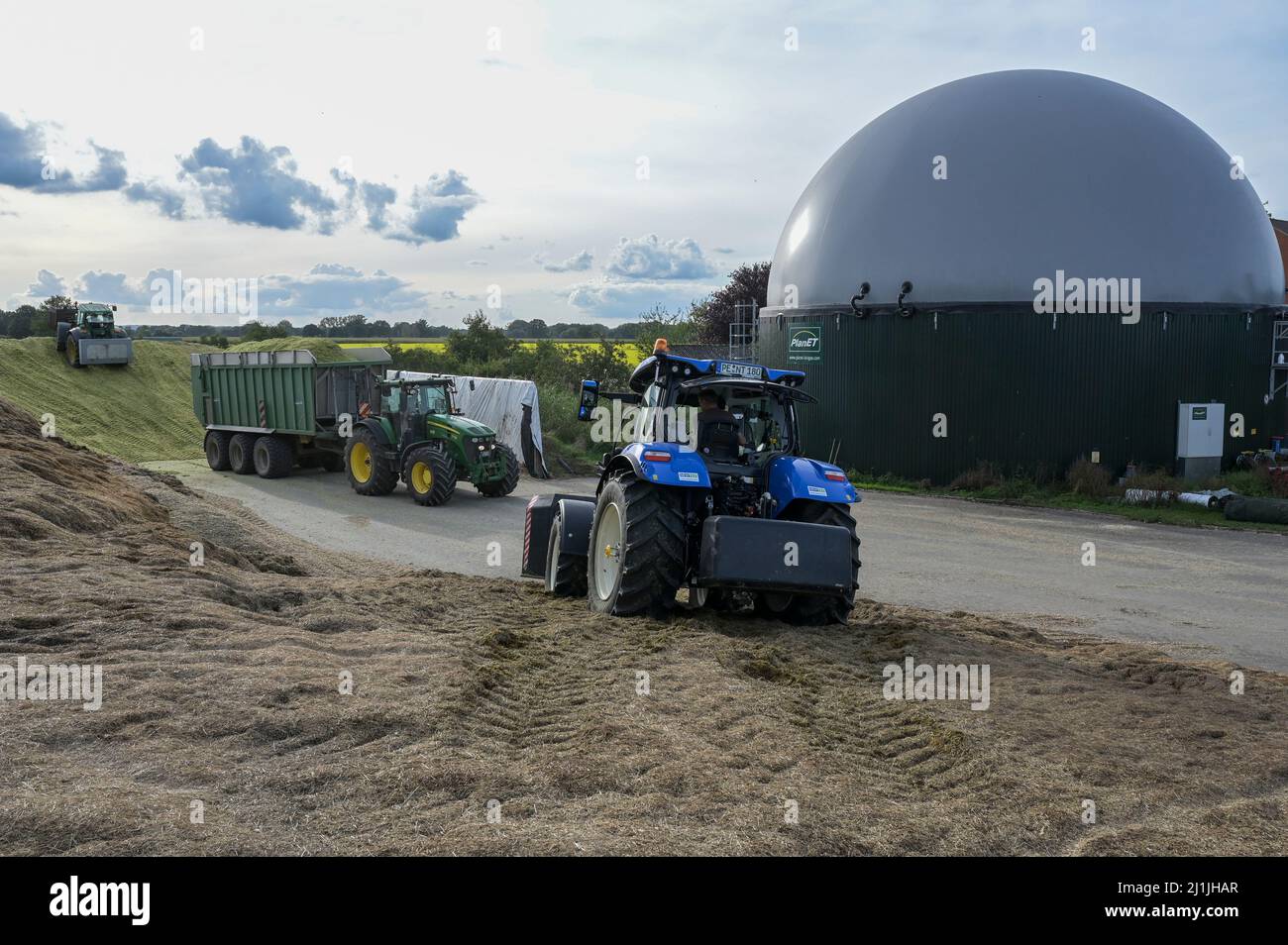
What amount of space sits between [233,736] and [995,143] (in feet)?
68.9

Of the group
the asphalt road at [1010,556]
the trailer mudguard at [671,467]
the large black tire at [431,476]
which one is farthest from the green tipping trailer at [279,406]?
the trailer mudguard at [671,467]

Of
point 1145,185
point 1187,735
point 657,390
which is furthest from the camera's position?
point 1145,185

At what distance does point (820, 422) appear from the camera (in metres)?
24.6

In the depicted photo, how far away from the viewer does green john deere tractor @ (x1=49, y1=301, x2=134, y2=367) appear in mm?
34959

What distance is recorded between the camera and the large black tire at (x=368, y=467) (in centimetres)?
1973

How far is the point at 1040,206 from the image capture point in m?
21.8

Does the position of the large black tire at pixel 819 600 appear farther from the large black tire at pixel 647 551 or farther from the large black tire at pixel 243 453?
the large black tire at pixel 243 453

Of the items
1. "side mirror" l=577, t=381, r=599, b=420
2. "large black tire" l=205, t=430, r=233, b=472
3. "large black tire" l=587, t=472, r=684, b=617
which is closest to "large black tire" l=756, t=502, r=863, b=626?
"large black tire" l=587, t=472, r=684, b=617

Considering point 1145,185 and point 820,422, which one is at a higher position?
point 1145,185

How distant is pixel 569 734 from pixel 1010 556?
10.1 m

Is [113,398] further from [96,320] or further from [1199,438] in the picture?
[1199,438]

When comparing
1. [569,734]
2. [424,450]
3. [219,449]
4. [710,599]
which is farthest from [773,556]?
[219,449]
